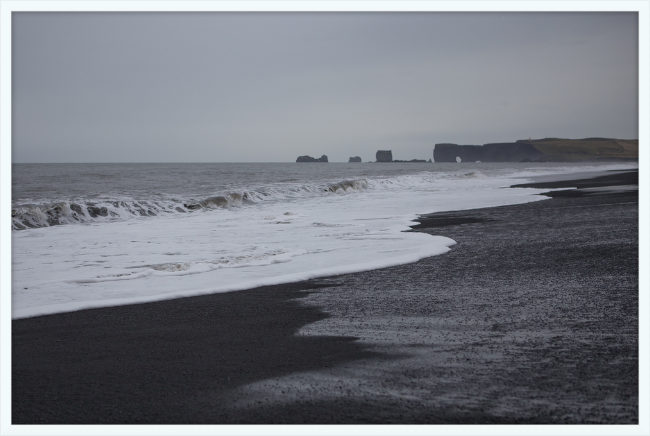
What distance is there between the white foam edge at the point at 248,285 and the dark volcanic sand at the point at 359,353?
0.52ft

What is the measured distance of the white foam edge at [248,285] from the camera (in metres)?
3.85

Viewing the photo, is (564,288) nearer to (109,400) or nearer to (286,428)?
(286,428)

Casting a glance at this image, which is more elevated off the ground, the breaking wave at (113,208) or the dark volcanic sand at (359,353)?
the breaking wave at (113,208)

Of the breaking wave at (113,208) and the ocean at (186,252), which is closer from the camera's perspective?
the ocean at (186,252)

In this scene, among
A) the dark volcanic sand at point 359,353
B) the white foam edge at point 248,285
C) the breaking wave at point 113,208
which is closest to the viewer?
the dark volcanic sand at point 359,353

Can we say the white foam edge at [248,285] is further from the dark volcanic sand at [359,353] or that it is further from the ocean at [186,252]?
the dark volcanic sand at [359,353]

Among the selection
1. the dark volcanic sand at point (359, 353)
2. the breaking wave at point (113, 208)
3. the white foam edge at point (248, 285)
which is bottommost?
the dark volcanic sand at point (359, 353)

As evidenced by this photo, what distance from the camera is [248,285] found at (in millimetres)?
4488

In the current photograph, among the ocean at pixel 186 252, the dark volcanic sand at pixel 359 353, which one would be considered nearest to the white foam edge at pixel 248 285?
the ocean at pixel 186 252

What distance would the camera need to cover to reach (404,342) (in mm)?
2871

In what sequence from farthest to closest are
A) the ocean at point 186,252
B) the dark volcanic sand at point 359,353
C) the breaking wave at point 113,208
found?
1. the breaking wave at point 113,208
2. the ocean at point 186,252
3. the dark volcanic sand at point 359,353

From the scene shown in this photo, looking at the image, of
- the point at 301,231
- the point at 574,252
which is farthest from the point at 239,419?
the point at 301,231

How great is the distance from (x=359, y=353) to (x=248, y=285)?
2023 mm
